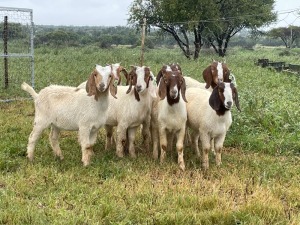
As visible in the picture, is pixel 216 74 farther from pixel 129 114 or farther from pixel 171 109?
pixel 129 114

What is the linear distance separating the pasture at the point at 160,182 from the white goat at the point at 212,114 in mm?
402

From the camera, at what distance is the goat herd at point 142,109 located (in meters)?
6.20

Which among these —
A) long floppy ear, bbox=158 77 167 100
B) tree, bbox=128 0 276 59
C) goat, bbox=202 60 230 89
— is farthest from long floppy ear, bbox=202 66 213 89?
tree, bbox=128 0 276 59

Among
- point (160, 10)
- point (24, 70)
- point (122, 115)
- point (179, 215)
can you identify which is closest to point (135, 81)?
point (122, 115)

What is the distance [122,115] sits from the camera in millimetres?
6953

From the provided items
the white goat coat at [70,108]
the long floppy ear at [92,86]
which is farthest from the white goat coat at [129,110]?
the long floppy ear at [92,86]

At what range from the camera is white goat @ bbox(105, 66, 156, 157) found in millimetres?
6672

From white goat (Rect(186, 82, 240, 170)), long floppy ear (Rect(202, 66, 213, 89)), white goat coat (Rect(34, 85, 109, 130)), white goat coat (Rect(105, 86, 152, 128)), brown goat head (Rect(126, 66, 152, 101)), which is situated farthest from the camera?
long floppy ear (Rect(202, 66, 213, 89))

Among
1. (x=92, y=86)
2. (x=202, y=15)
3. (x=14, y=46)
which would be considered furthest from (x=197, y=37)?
(x=92, y=86)

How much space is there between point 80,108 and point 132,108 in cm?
89

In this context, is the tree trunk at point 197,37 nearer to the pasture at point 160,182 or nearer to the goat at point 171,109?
the pasture at point 160,182

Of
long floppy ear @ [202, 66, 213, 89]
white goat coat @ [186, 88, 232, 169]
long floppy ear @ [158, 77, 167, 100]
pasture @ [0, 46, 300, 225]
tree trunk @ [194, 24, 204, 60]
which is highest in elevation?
tree trunk @ [194, 24, 204, 60]

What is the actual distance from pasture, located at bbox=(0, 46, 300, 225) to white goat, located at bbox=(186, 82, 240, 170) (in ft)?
1.32

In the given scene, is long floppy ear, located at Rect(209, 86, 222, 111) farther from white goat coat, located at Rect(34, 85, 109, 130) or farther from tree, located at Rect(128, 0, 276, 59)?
tree, located at Rect(128, 0, 276, 59)
